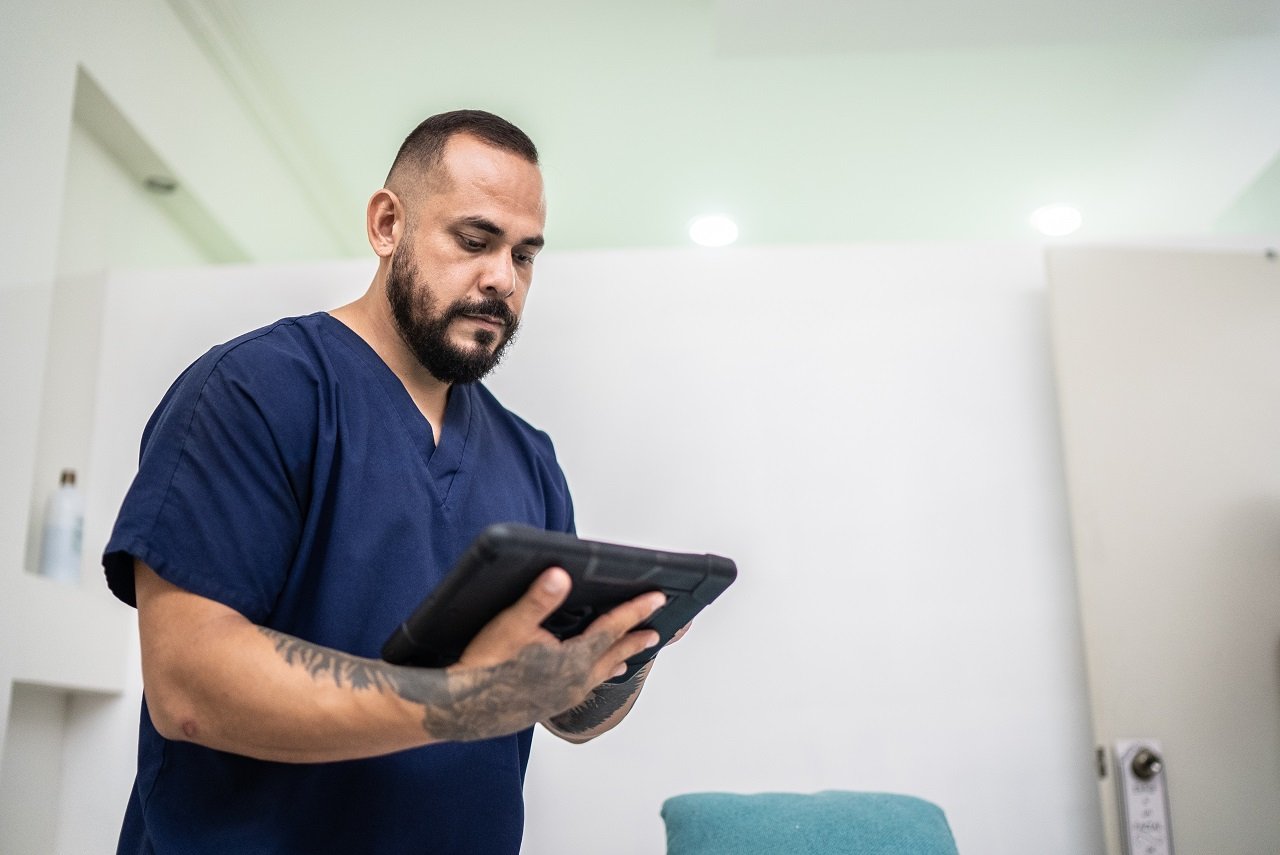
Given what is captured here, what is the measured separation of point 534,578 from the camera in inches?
32.9

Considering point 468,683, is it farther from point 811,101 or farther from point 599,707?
point 811,101

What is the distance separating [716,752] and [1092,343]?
111cm

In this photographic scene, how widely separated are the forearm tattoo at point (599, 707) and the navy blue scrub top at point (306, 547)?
0.30 ft

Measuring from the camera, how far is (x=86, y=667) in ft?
6.86

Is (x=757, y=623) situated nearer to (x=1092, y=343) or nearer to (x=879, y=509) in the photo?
(x=879, y=509)

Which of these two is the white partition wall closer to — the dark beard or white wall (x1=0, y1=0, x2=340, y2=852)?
the dark beard

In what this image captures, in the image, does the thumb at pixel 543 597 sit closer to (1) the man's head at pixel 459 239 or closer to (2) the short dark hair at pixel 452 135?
(1) the man's head at pixel 459 239

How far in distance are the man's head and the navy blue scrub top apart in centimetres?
8

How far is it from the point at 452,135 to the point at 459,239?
15cm

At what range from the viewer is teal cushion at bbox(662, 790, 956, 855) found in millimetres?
1665

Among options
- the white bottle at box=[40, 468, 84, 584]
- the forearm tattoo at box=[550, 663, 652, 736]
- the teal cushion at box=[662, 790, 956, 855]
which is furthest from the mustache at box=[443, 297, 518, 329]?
the white bottle at box=[40, 468, 84, 584]

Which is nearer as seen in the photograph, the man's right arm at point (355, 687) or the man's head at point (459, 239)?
the man's right arm at point (355, 687)

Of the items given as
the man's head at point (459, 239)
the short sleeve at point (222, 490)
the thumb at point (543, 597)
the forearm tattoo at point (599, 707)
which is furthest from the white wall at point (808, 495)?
the thumb at point (543, 597)

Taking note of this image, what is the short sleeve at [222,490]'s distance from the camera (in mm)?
949
